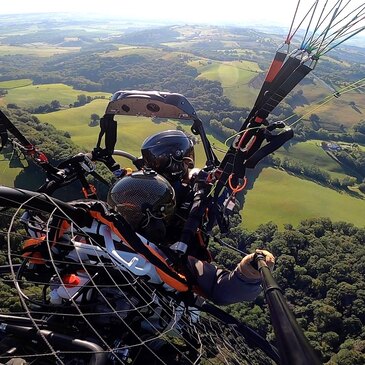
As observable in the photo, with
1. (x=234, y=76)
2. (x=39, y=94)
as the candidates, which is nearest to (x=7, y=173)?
(x=39, y=94)

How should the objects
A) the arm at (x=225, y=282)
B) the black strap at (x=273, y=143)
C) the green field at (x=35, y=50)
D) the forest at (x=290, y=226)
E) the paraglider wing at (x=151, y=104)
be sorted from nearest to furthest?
the arm at (x=225, y=282), the black strap at (x=273, y=143), the paraglider wing at (x=151, y=104), the forest at (x=290, y=226), the green field at (x=35, y=50)

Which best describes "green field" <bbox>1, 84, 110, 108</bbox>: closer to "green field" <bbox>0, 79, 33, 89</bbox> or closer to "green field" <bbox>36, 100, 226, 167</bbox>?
"green field" <bbox>0, 79, 33, 89</bbox>

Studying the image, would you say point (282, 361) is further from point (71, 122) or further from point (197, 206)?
point (71, 122)

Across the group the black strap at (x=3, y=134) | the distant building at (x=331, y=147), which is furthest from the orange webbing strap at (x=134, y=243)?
the distant building at (x=331, y=147)

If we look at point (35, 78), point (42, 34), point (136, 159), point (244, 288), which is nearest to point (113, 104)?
point (136, 159)

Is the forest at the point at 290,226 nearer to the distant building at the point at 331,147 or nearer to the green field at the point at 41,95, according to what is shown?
the distant building at the point at 331,147

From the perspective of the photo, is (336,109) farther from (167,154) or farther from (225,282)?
(225,282)
